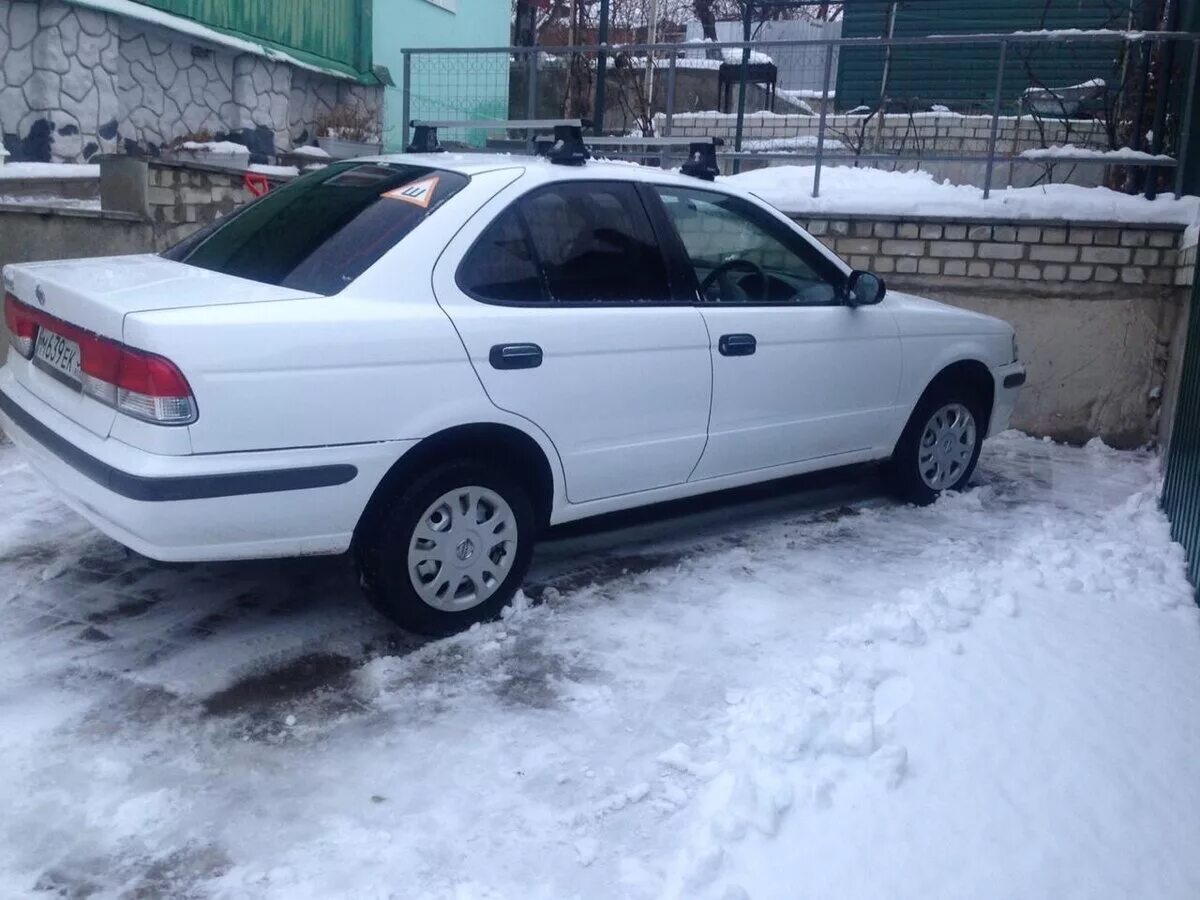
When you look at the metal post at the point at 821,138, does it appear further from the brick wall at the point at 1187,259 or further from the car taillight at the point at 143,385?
the car taillight at the point at 143,385

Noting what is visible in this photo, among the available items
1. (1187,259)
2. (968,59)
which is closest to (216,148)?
(1187,259)

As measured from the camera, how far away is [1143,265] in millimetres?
7391

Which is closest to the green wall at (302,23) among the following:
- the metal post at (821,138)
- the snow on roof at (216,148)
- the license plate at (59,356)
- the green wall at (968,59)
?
the snow on roof at (216,148)

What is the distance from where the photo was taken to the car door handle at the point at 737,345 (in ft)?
15.2

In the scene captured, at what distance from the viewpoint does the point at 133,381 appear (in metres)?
3.29

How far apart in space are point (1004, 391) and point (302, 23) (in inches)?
395

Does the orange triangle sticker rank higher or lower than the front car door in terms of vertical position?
higher

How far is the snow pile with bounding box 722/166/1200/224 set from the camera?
291 inches

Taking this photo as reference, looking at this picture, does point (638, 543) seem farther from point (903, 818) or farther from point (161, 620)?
point (903, 818)

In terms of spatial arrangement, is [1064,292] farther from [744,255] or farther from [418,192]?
[418,192]

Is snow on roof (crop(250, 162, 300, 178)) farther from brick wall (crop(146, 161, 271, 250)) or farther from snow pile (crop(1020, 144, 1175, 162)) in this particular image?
snow pile (crop(1020, 144, 1175, 162))

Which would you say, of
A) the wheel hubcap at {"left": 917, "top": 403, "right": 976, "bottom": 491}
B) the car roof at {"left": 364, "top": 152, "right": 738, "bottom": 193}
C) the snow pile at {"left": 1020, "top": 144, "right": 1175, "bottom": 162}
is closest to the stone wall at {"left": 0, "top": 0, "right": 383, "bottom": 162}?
the car roof at {"left": 364, "top": 152, "right": 738, "bottom": 193}

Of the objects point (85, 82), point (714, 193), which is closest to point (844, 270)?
point (714, 193)

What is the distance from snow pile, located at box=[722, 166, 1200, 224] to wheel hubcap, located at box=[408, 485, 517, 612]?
15.6 ft
